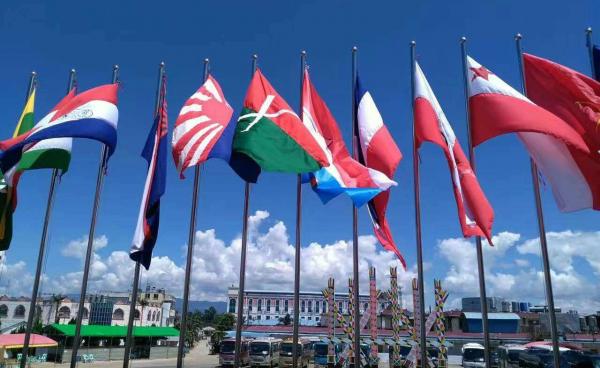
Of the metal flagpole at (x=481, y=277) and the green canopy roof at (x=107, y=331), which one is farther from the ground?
the metal flagpole at (x=481, y=277)

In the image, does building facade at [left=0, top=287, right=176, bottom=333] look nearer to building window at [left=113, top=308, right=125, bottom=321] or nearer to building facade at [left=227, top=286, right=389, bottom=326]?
building window at [left=113, top=308, right=125, bottom=321]

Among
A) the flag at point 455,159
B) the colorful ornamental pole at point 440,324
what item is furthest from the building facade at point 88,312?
the flag at point 455,159

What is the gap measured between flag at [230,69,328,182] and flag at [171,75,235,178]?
0.37m

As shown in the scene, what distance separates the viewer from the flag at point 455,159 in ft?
36.6

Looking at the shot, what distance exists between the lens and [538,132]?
10.8 metres

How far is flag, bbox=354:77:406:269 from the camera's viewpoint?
41.3ft

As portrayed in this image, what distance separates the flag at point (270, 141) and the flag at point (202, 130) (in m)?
0.37

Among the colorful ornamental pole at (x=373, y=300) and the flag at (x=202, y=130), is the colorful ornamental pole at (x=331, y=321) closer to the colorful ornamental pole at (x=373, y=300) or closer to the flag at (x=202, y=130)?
the colorful ornamental pole at (x=373, y=300)

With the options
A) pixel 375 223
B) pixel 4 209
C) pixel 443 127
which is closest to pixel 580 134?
pixel 443 127

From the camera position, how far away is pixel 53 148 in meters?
13.6

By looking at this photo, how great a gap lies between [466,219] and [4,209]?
1242 centimetres

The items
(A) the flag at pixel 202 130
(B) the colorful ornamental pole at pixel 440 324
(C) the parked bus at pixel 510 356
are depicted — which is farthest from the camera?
→ (C) the parked bus at pixel 510 356

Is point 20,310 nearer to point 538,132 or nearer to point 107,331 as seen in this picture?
point 107,331

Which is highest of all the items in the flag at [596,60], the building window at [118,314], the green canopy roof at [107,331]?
the flag at [596,60]
